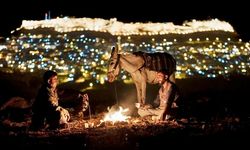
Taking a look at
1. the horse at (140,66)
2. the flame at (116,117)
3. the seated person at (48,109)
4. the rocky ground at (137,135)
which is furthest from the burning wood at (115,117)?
the seated person at (48,109)

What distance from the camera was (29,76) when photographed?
63.6 feet

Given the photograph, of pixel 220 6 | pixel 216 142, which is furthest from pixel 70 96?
pixel 220 6

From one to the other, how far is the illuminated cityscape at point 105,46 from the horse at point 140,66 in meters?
6.76

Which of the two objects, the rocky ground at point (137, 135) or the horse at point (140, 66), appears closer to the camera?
the rocky ground at point (137, 135)

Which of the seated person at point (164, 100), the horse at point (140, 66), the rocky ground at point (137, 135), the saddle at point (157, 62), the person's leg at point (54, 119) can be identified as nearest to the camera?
the rocky ground at point (137, 135)

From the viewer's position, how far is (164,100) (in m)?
11.8

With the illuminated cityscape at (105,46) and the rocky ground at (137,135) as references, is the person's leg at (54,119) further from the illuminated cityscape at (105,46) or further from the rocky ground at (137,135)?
the illuminated cityscape at (105,46)

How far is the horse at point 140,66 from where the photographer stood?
39.9ft

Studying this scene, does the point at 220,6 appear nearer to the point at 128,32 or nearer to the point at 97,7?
the point at 97,7

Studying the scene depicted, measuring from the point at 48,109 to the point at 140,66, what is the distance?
9.24 ft

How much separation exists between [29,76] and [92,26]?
14.1 feet

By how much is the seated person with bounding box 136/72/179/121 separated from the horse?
0.95 feet

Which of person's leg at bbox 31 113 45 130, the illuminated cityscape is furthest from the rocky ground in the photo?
the illuminated cityscape

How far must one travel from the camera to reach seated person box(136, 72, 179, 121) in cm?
1148
